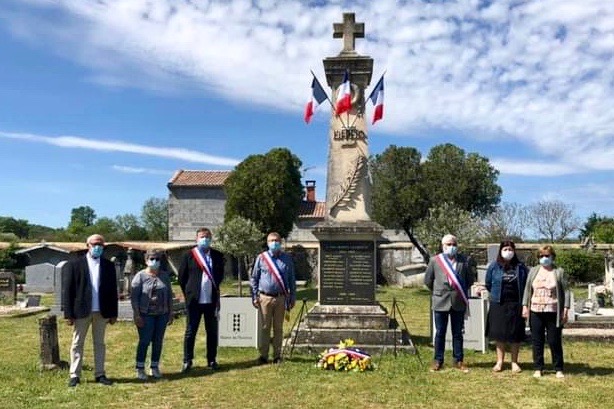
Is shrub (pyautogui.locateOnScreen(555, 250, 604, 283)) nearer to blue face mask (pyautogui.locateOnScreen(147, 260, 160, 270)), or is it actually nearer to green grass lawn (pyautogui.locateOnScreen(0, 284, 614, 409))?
green grass lawn (pyautogui.locateOnScreen(0, 284, 614, 409))

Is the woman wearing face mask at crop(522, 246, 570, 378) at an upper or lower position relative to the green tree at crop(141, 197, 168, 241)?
lower

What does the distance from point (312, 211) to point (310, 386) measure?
3469cm

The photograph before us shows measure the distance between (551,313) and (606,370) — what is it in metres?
1.57

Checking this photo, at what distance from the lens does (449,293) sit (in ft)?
27.3

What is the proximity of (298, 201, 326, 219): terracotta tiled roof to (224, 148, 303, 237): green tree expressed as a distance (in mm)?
6023

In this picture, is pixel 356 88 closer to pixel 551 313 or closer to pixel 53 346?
pixel 551 313

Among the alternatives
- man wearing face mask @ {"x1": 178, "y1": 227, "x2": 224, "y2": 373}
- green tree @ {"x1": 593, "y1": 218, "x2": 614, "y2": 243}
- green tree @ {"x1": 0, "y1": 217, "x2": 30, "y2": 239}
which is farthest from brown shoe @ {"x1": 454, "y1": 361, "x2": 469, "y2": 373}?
green tree @ {"x1": 0, "y1": 217, "x2": 30, "y2": 239}

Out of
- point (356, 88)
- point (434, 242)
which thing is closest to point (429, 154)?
point (434, 242)

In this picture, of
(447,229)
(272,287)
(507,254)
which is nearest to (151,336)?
(272,287)

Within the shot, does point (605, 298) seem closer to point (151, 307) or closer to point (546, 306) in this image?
point (546, 306)

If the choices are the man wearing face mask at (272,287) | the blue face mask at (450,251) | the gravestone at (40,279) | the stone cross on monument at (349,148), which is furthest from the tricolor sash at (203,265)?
the gravestone at (40,279)

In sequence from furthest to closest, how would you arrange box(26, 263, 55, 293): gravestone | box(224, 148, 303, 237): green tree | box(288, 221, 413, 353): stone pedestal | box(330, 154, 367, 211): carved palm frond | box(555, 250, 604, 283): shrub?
box(224, 148, 303, 237): green tree < box(555, 250, 604, 283): shrub < box(26, 263, 55, 293): gravestone < box(330, 154, 367, 211): carved palm frond < box(288, 221, 413, 353): stone pedestal

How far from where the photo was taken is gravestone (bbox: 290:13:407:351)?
980cm

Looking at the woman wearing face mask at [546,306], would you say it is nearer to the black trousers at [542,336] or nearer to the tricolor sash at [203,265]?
the black trousers at [542,336]
